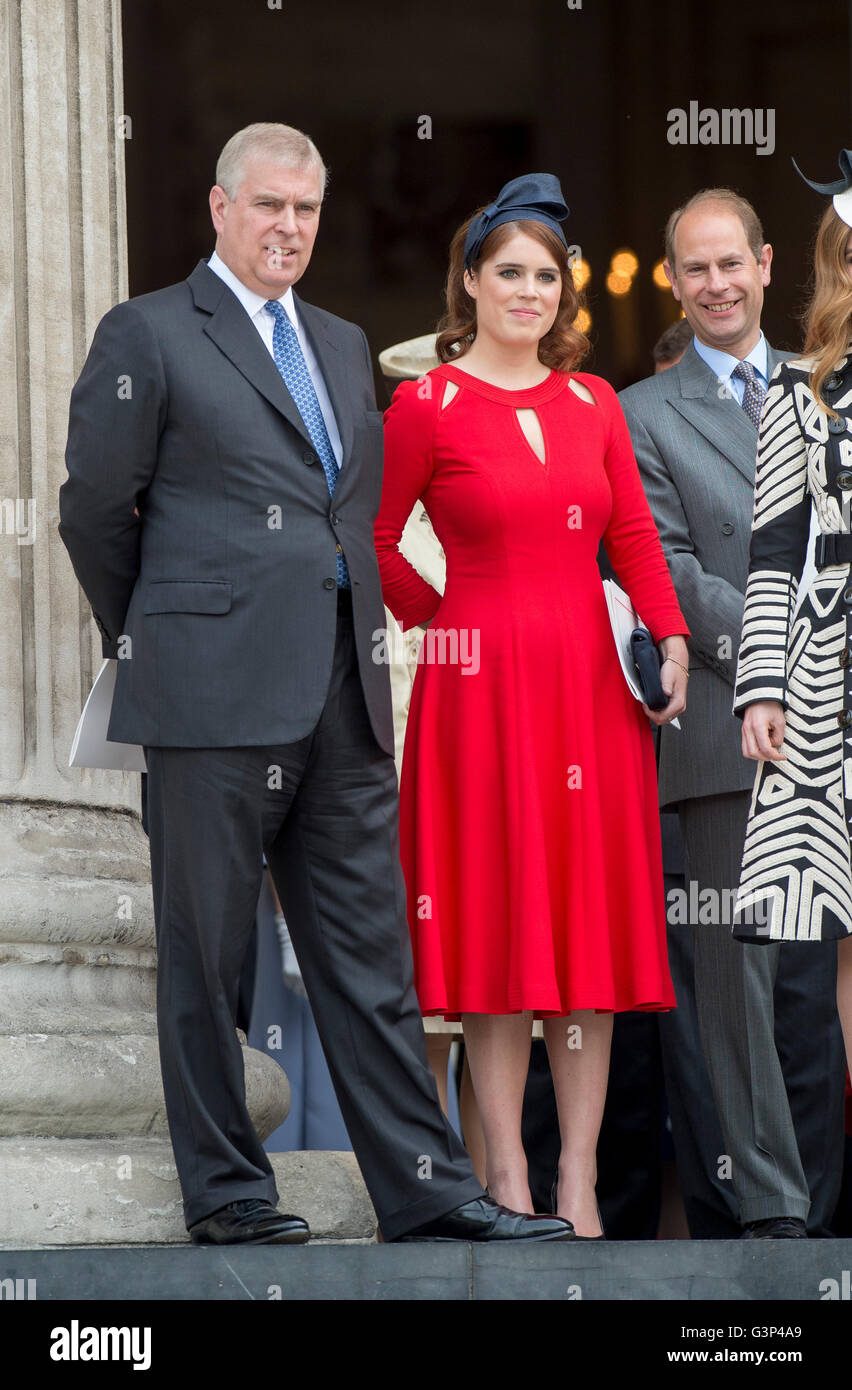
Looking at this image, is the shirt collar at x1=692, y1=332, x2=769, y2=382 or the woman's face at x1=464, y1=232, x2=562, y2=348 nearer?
the woman's face at x1=464, y1=232, x2=562, y2=348

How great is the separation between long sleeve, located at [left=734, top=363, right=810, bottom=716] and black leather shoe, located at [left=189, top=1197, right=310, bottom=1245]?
1.27 metres

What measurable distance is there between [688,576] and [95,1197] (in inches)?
73.1

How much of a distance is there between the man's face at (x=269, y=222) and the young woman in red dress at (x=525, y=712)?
54cm

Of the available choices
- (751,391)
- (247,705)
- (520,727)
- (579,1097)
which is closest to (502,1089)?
(579,1097)

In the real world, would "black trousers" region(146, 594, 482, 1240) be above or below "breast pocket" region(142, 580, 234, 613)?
below

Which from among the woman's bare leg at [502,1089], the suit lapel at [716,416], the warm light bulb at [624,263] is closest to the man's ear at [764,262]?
the suit lapel at [716,416]

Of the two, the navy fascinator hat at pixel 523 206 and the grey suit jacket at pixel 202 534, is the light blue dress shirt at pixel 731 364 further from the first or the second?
the grey suit jacket at pixel 202 534

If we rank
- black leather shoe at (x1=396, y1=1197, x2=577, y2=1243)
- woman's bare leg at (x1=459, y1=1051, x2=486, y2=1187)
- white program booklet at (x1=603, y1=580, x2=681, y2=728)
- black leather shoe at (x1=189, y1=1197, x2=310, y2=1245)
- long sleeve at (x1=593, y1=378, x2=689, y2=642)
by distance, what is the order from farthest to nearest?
woman's bare leg at (x1=459, y1=1051, x2=486, y2=1187), long sleeve at (x1=593, y1=378, x2=689, y2=642), white program booklet at (x1=603, y1=580, x2=681, y2=728), black leather shoe at (x1=396, y1=1197, x2=577, y2=1243), black leather shoe at (x1=189, y1=1197, x2=310, y2=1245)

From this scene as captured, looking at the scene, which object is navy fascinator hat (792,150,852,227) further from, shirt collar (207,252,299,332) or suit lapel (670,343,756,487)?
shirt collar (207,252,299,332)

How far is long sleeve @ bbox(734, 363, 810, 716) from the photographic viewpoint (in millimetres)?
4230

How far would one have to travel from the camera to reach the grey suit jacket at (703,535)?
4.82 meters

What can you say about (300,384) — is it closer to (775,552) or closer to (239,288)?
(239,288)

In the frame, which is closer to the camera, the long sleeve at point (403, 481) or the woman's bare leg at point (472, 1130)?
the long sleeve at point (403, 481)

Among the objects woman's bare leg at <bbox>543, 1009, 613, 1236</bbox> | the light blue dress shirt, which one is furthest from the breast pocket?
the light blue dress shirt
